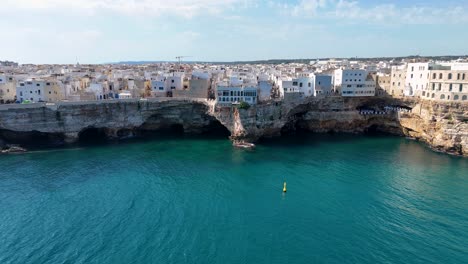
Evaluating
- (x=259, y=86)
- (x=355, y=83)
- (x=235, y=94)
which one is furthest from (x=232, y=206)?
(x=355, y=83)

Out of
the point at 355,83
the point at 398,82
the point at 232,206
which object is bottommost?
the point at 232,206

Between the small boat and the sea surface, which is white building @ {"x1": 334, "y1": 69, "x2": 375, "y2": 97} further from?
the small boat

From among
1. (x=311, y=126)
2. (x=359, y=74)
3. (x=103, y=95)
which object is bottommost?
(x=311, y=126)

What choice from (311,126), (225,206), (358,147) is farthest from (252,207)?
(311,126)

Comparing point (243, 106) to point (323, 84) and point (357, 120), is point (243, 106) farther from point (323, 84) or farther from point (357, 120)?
point (357, 120)

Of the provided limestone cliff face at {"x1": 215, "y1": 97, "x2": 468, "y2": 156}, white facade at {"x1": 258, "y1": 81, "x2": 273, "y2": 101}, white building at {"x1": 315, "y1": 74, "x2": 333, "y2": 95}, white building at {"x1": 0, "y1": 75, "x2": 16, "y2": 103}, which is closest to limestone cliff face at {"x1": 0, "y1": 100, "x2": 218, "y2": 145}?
limestone cliff face at {"x1": 215, "y1": 97, "x2": 468, "y2": 156}

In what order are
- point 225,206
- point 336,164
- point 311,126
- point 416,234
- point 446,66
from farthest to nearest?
point 311,126, point 446,66, point 336,164, point 225,206, point 416,234

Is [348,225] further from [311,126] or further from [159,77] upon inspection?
[159,77]
